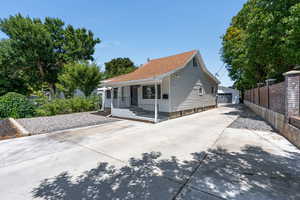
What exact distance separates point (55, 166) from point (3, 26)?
2189 cm

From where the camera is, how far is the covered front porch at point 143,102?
965 cm

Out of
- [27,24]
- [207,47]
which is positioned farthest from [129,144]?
[27,24]

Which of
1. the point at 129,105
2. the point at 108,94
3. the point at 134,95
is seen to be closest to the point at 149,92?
the point at 134,95

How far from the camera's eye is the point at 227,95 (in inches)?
1053

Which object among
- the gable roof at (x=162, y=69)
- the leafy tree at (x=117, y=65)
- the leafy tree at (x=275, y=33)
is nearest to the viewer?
the leafy tree at (x=275, y=33)

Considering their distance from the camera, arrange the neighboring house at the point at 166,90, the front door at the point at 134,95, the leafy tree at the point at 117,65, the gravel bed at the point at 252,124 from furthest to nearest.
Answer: the leafy tree at the point at 117,65 → the front door at the point at 134,95 → the neighboring house at the point at 166,90 → the gravel bed at the point at 252,124

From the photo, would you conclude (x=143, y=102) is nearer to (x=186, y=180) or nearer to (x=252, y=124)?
(x=252, y=124)

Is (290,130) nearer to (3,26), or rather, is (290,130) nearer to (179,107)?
(179,107)

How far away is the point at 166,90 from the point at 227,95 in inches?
863

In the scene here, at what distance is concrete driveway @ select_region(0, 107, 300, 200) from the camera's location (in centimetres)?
226

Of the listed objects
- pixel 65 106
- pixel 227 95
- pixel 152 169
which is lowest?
pixel 152 169

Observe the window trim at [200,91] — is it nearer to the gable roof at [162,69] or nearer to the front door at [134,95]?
the gable roof at [162,69]

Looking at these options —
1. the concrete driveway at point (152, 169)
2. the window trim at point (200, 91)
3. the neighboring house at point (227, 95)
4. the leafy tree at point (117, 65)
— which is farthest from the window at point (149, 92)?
the neighboring house at point (227, 95)

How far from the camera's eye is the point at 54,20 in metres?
18.5
